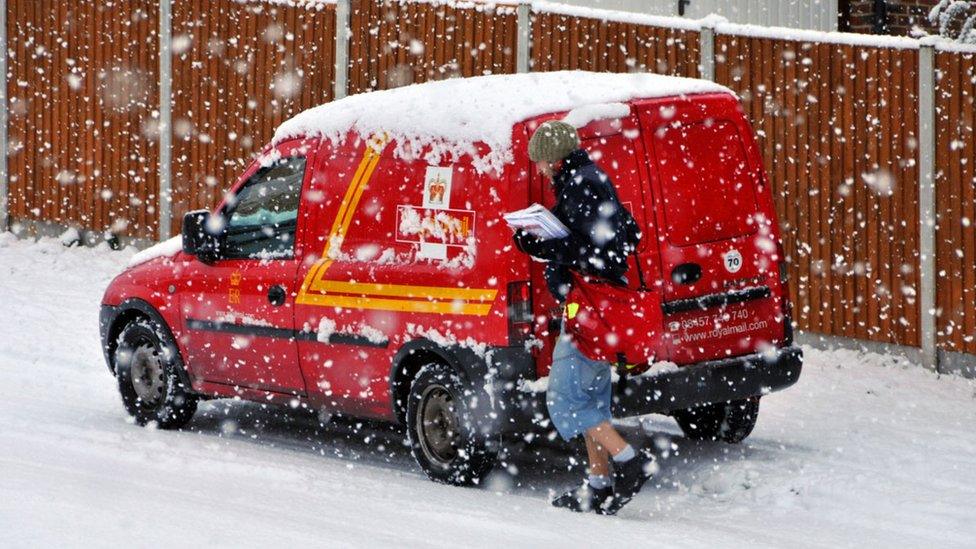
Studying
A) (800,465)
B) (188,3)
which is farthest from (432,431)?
(188,3)

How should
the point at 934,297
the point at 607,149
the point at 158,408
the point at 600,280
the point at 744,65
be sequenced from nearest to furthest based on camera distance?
the point at 600,280 < the point at 607,149 < the point at 158,408 < the point at 934,297 < the point at 744,65

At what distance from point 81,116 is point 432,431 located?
998 cm

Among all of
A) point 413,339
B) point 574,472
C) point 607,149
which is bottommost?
point 574,472

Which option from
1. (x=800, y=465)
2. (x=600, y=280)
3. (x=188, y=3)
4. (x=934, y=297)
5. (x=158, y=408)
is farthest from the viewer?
(x=188, y=3)

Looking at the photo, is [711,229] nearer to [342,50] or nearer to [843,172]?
[843,172]

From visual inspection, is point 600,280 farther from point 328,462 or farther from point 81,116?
point 81,116

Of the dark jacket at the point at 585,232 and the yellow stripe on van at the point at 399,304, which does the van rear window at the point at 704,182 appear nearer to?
the dark jacket at the point at 585,232

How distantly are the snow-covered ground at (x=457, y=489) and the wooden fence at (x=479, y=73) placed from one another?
2.48 feet

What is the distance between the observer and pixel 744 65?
12.1 m

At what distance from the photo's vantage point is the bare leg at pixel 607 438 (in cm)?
735

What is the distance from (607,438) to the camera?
737 cm

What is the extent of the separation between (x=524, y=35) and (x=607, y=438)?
22.0 feet

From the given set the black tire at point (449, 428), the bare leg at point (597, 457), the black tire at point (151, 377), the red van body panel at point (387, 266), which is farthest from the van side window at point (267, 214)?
the bare leg at point (597, 457)

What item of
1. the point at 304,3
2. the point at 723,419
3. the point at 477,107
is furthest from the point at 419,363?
the point at 304,3
